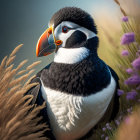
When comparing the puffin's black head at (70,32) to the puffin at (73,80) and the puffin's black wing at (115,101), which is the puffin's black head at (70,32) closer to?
the puffin at (73,80)

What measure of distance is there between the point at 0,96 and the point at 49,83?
179 mm

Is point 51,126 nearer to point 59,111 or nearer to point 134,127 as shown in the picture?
point 59,111

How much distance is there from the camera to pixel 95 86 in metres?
0.78

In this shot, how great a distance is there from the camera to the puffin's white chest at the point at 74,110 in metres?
0.78

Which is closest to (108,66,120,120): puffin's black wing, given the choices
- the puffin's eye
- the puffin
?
the puffin

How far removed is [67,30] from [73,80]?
0.21m

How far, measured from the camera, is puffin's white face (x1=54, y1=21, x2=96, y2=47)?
84 centimetres

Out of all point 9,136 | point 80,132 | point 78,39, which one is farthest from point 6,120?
point 78,39

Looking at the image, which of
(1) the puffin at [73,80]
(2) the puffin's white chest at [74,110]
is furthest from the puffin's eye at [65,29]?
(2) the puffin's white chest at [74,110]

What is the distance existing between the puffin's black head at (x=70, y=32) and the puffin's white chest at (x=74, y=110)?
0.18 metres

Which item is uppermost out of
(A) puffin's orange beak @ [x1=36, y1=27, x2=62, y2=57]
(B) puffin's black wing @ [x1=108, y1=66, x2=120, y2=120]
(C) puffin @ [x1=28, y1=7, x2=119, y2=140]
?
(A) puffin's orange beak @ [x1=36, y1=27, x2=62, y2=57]

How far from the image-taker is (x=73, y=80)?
774mm

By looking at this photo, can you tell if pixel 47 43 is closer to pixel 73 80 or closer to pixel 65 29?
pixel 65 29

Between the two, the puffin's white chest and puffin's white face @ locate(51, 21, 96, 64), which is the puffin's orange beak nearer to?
puffin's white face @ locate(51, 21, 96, 64)
